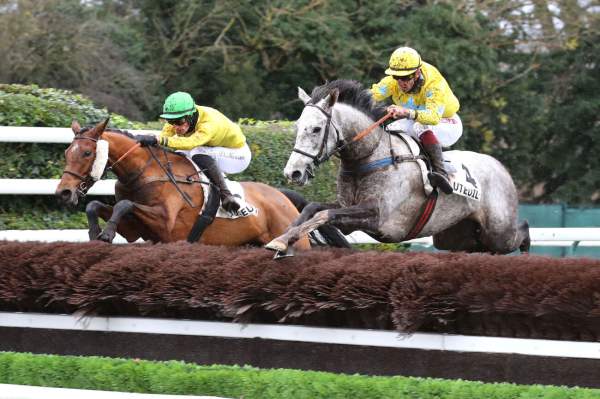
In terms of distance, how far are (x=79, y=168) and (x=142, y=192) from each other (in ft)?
1.79

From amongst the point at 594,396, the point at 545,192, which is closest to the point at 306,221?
the point at 594,396

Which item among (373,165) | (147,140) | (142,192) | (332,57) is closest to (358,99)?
(373,165)

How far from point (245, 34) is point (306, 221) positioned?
737 inches

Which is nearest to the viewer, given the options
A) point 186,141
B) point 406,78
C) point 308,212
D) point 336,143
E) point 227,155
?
point 308,212

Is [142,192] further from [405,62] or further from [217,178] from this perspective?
[405,62]

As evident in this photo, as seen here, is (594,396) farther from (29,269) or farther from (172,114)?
(172,114)

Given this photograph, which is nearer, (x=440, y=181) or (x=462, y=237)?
(x=440, y=181)

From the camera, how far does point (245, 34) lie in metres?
25.3

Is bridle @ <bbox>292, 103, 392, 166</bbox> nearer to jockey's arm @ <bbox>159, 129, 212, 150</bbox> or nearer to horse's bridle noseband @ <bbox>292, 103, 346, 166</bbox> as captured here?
horse's bridle noseband @ <bbox>292, 103, 346, 166</bbox>

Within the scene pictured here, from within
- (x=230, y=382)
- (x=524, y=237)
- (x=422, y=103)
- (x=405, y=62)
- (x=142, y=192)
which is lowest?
(x=230, y=382)

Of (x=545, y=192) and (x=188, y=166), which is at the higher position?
(x=188, y=166)

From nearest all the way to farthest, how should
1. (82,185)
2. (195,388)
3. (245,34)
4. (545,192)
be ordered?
(195,388) < (82,185) < (245,34) < (545,192)

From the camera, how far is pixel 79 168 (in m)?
7.85

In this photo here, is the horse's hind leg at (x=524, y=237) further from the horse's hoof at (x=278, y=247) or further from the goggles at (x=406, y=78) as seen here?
the horse's hoof at (x=278, y=247)
